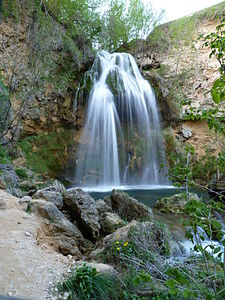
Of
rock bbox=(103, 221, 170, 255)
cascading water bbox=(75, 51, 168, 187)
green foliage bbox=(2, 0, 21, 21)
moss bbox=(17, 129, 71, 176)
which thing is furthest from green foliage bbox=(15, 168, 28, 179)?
green foliage bbox=(2, 0, 21, 21)

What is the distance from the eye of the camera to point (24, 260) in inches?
102

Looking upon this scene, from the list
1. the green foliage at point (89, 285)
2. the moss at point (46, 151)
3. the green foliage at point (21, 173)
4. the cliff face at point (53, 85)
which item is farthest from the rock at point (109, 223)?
the moss at point (46, 151)

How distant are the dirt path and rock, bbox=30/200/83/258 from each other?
0.24 m

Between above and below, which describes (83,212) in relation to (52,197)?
below

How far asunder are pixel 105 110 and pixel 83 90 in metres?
1.97

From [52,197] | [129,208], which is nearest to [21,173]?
[52,197]

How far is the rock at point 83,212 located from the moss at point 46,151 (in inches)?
301

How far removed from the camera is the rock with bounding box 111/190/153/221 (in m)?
5.53

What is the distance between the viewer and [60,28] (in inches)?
585

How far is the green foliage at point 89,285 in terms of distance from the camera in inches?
89.5

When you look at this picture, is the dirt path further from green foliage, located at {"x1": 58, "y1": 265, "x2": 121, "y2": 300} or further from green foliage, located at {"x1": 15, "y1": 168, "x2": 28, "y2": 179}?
green foliage, located at {"x1": 15, "y1": 168, "x2": 28, "y2": 179}

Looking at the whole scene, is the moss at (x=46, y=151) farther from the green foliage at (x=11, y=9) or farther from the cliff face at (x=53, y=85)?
the green foliage at (x=11, y=9)

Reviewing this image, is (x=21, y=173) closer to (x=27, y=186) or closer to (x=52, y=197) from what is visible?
(x=27, y=186)

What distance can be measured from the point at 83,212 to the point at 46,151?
364 inches
